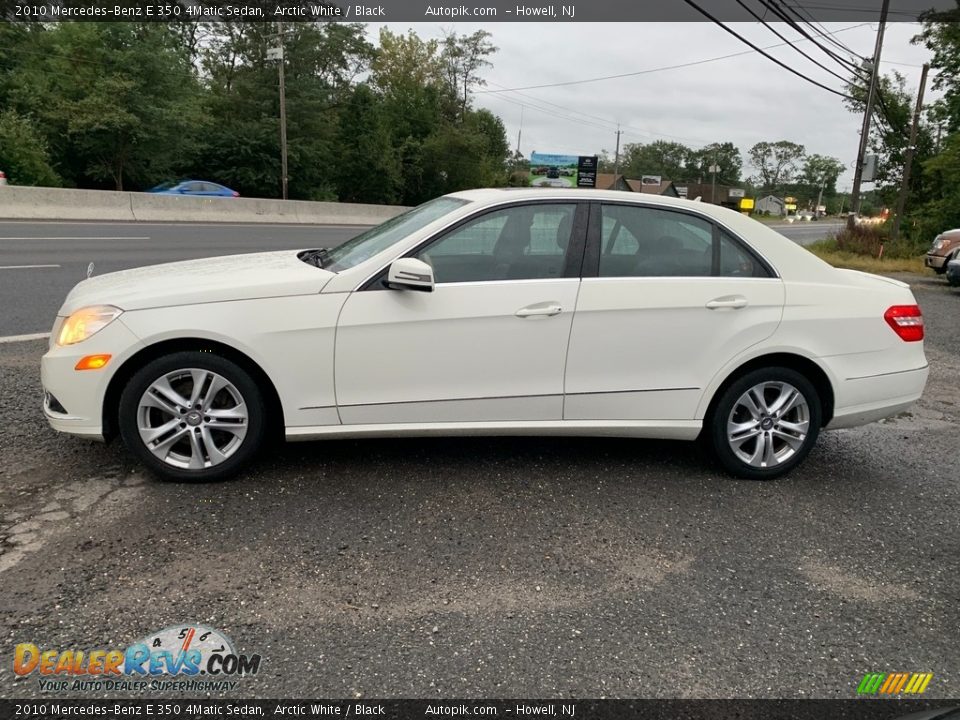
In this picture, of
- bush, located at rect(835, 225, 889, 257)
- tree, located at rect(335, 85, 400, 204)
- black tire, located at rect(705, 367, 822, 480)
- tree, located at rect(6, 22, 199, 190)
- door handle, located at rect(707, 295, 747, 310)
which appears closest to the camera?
door handle, located at rect(707, 295, 747, 310)

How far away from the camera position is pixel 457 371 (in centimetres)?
386

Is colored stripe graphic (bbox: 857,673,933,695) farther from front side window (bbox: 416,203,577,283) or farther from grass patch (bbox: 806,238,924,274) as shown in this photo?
grass patch (bbox: 806,238,924,274)

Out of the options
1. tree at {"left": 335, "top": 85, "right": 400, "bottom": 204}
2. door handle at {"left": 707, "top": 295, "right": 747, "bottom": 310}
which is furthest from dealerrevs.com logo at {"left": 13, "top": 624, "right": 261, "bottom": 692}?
tree at {"left": 335, "top": 85, "right": 400, "bottom": 204}

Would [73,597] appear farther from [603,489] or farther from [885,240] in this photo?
[885,240]

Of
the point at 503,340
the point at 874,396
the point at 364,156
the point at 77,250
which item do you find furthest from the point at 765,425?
the point at 364,156

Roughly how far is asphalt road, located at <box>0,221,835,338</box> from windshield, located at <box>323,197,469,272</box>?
4099 mm

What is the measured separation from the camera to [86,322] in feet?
11.9

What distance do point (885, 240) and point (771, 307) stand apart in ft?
81.5

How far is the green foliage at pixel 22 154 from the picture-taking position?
27848 mm

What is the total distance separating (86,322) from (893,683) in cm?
378

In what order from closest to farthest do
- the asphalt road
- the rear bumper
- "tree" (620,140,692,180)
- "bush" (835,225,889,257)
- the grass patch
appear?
the rear bumper < the asphalt road < the grass patch < "bush" (835,225,889,257) < "tree" (620,140,692,180)

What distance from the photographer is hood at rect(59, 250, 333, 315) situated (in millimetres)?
3654

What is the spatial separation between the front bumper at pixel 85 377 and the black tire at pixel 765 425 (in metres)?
3.11

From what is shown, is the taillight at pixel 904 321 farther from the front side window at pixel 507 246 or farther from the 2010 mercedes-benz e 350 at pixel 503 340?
the front side window at pixel 507 246
